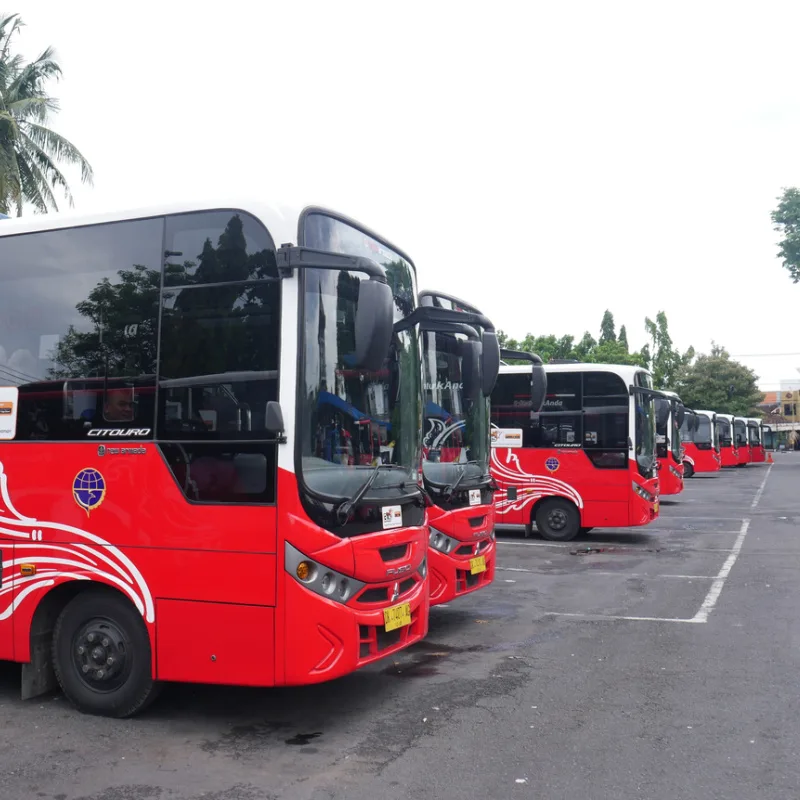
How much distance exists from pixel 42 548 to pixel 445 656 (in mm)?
3460

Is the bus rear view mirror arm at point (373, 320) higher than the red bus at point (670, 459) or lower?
higher

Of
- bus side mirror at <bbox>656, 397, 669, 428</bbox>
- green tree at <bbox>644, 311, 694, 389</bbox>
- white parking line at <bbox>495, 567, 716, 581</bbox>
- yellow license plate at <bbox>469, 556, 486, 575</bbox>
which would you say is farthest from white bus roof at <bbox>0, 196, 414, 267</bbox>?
green tree at <bbox>644, 311, 694, 389</bbox>

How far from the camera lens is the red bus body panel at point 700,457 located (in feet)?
139

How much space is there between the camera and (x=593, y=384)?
1638 cm

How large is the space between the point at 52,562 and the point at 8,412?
1.11 metres

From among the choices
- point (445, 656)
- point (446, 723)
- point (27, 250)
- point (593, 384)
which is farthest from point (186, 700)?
point (593, 384)

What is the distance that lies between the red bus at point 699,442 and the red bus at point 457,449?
33008 millimetres

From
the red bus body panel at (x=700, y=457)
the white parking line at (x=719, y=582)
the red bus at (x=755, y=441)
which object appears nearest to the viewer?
the white parking line at (x=719, y=582)

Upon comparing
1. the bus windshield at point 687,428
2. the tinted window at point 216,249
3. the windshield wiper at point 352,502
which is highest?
the tinted window at point 216,249

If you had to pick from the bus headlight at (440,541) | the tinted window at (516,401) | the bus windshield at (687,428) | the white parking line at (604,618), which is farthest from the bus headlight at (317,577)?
the bus windshield at (687,428)

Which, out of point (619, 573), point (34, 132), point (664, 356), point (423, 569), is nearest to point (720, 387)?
point (664, 356)

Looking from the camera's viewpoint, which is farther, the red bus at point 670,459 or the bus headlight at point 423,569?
the red bus at point 670,459

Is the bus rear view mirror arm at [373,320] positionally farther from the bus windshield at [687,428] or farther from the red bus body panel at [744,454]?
the red bus body panel at [744,454]

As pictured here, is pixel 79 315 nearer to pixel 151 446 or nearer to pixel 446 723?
pixel 151 446
